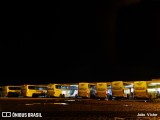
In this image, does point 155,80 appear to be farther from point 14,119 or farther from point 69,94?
point 14,119

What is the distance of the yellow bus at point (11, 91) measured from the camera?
241 ft

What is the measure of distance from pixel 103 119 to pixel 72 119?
136cm

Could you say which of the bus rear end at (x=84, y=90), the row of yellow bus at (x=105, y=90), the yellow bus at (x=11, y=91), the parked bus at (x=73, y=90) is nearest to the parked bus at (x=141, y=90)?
the row of yellow bus at (x=105, y=90)

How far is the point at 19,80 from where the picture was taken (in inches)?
3634

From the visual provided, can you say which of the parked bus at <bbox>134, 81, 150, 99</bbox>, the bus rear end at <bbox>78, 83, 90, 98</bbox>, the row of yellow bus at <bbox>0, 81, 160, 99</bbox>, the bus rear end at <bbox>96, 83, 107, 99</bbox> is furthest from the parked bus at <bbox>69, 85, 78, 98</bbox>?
the parked bus at <bbox>134, 81, 150, 99</bbox>

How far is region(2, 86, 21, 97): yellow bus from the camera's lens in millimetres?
73500

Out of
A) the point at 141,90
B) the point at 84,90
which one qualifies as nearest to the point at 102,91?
the point at 84,90

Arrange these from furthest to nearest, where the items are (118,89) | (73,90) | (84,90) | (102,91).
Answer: (73,90) → (84,90) → (102,91) → (118,89)

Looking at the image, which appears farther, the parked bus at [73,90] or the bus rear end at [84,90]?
the parked bus at [73,90]

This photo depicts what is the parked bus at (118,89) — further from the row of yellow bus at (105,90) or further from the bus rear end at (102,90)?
the bus rear end at (102,90)

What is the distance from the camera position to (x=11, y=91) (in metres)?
79.6

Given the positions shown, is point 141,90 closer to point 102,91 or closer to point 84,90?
point 102,91

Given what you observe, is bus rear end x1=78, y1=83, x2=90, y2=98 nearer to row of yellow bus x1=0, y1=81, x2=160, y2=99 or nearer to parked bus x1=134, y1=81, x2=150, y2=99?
row of yellow bus x1=0, y1=81, x2=160, y2=99

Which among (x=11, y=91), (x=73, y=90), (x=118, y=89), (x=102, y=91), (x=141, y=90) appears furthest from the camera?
(x=73, y=90)
